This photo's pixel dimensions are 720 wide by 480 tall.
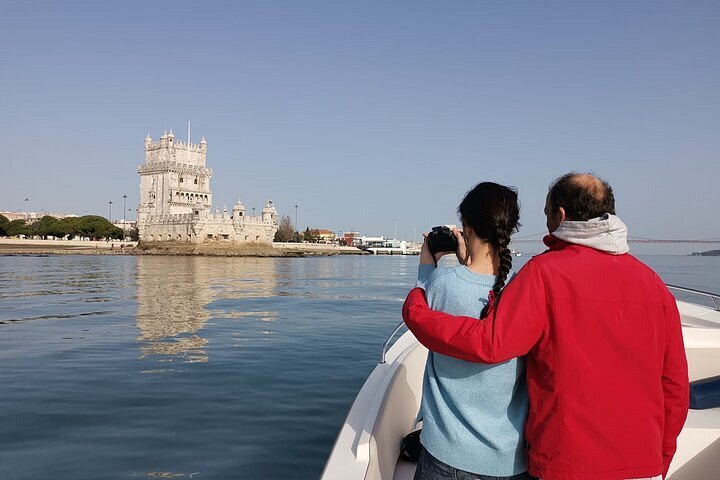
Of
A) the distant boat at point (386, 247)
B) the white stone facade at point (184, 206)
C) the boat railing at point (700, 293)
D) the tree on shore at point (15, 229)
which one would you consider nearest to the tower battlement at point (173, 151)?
the white stone facade at point (184, 206)

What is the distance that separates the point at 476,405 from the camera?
1.98 meters

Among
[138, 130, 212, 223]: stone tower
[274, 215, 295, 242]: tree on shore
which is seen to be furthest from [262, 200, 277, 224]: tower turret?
[274, 215, 295, 242]: tree on shore

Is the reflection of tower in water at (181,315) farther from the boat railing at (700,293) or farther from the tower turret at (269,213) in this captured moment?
the tower turret at (269,213)

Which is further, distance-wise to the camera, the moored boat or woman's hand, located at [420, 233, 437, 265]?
the moored boat

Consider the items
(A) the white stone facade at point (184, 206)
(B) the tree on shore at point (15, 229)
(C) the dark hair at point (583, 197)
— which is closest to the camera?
(C) the dark hair at point (583, 197)

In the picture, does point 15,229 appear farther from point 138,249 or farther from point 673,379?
point 673,379

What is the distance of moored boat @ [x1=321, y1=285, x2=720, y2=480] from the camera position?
272cm

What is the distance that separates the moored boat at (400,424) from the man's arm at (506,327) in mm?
1031

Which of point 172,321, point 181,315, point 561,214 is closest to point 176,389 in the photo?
point 561,214

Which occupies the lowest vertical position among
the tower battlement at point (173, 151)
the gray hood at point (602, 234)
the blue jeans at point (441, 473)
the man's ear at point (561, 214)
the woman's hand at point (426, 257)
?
the blue jeans at point (441, 473)

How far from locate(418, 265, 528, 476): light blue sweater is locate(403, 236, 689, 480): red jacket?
12 cm

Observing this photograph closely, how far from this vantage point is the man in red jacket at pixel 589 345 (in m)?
1.79

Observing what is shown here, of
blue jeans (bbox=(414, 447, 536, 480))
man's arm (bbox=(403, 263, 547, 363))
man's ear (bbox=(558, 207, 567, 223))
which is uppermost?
man's ear (bbox=(558, 207, 567, 223))

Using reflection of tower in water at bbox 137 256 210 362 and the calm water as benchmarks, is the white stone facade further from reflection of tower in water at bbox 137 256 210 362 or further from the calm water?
the calm water
